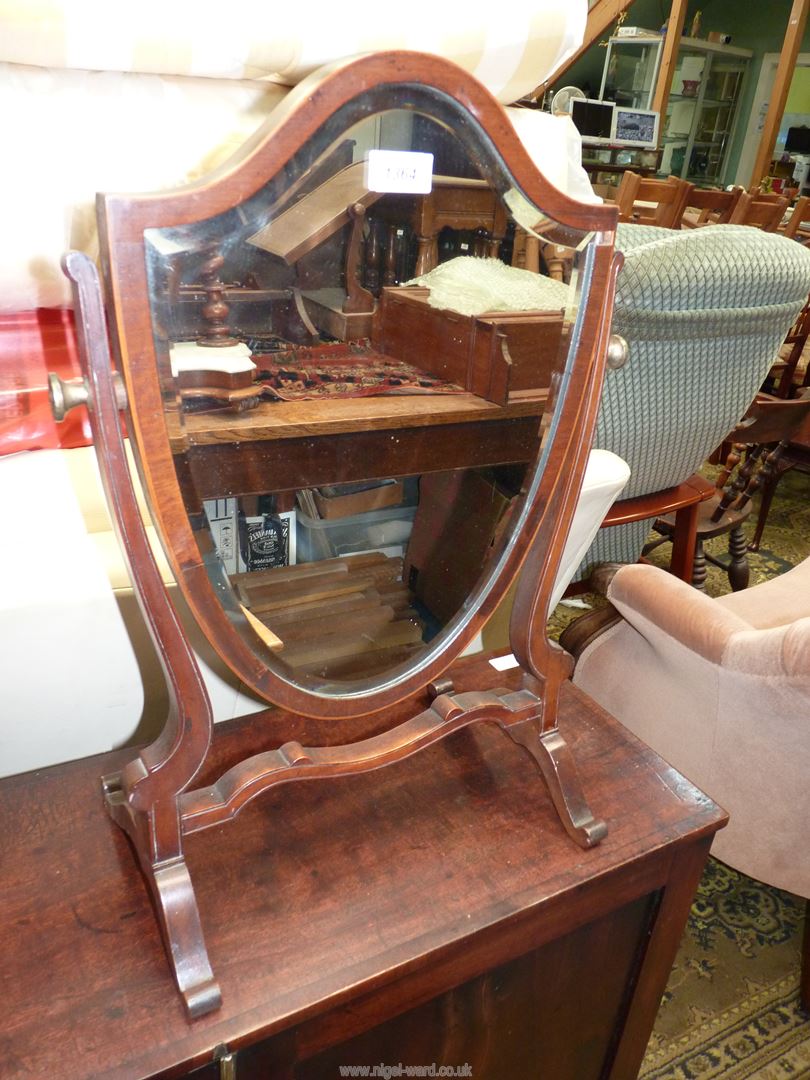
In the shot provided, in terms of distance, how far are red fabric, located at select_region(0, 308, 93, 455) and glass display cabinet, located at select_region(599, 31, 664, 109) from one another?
560 cm

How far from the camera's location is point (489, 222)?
51 cm

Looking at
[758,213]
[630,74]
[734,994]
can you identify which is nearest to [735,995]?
[734,994]

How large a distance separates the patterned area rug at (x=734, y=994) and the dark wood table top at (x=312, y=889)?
457 mm

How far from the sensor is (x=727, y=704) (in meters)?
0.87

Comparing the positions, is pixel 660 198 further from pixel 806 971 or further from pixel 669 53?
pixel 669 53

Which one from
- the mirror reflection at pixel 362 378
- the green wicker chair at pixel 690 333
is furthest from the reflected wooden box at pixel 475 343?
the green wicker chair at pixel 690 333

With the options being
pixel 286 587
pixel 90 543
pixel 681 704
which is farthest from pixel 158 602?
pixel 681 704

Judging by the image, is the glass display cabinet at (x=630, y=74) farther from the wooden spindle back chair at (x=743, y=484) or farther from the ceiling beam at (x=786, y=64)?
the wooden spindle back chair at (x=743, y=484)

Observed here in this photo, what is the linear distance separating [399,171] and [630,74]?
6088 millimetres

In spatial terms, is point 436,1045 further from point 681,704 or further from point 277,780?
point 681,704

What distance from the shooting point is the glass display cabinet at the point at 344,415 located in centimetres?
42

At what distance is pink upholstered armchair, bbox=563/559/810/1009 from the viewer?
0.82 m

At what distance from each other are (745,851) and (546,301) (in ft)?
2.40

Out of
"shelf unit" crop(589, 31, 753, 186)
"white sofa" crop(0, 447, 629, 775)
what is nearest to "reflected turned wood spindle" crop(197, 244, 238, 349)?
"white sofa" crop(0, 447, 629, 775)
